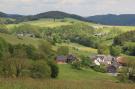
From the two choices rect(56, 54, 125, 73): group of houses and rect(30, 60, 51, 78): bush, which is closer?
rect(30, 60, 51, 78): bush

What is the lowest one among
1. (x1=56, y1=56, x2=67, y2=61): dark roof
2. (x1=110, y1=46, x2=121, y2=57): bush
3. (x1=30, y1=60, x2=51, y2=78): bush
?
(x1=110, y1=46, x2=121, y2=57): bush

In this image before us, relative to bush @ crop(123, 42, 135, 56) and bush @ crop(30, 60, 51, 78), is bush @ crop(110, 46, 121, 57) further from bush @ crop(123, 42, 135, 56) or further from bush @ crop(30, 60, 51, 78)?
bush @ crop(30, 60, 51, 78)

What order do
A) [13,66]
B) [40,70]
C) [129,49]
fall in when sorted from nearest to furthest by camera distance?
[13,66] < [40,70] < [129,49]

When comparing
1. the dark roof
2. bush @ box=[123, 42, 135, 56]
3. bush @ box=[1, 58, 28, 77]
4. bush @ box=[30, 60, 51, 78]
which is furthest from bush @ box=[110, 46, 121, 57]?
bush @ box=[1, 58, 28, 77]

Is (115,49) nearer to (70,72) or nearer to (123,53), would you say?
(123,53)

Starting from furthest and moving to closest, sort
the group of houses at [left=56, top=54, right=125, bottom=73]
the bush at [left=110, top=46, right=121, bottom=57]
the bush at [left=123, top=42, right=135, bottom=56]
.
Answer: the bush at [left=110, top=46, right=121, bottom=57], the bush at [left=123, top=42, right=135, bottom=56], the group of houses at [left=56, top=54, right=125, bottom=73]

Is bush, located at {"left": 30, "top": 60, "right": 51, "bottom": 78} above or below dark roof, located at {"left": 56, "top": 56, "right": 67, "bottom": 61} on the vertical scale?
above

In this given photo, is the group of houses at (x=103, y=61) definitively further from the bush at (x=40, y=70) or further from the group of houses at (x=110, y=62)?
the bush at (x=40, y=70)

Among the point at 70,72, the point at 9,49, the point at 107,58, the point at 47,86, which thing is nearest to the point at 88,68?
the point at 70,72

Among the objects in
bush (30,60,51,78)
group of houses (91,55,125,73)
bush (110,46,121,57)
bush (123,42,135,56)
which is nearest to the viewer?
bush (30,60,51,78)

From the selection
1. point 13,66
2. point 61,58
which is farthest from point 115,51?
point 13,66

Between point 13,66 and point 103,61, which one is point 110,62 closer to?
point 103,61

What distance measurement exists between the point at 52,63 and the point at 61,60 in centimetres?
4085

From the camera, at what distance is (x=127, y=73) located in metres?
73.7
